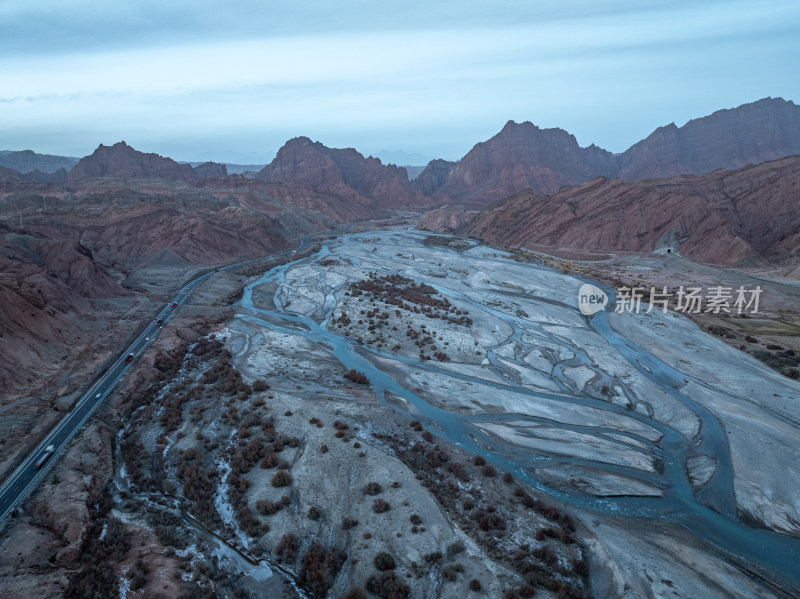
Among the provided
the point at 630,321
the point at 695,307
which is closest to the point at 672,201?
the point at 695,307

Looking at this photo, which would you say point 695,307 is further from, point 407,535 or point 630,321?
point 407,535

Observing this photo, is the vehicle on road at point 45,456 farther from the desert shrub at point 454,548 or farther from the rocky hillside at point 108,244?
the desert shrub at point 454,548

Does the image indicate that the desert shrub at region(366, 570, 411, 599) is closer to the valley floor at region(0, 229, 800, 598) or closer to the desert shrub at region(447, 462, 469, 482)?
the valley floor at region(0, 229, 800, 598)

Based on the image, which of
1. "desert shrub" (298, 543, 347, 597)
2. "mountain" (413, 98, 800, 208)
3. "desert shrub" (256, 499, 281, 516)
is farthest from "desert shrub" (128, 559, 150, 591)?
"mountain" (413, 98, 800, 208)

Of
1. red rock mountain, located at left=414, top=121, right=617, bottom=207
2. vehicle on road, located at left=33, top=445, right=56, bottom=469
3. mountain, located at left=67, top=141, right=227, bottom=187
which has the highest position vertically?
red rock mountain, located at left=414, top=121, right=617, bottom=207

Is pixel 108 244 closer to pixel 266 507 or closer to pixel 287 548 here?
pixel 266 507

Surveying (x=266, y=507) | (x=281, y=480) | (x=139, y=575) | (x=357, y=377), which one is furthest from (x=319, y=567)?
(x=357, y=377)
